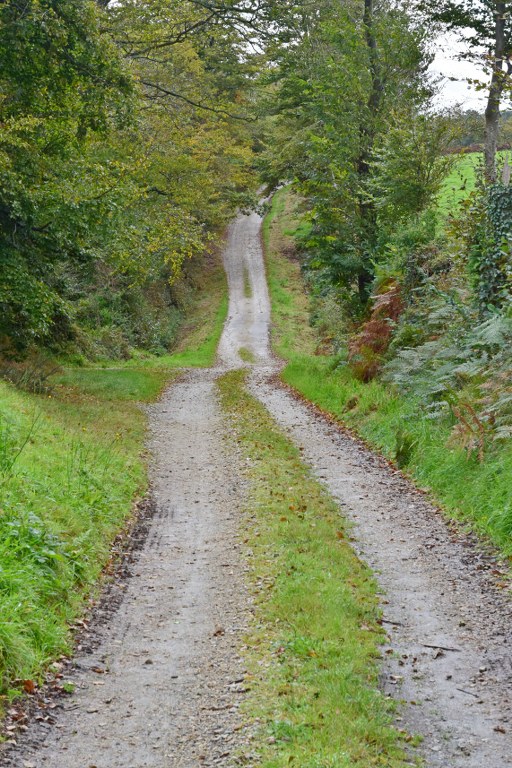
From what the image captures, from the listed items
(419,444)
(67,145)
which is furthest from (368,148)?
(419,444)

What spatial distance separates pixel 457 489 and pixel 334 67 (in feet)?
48.5

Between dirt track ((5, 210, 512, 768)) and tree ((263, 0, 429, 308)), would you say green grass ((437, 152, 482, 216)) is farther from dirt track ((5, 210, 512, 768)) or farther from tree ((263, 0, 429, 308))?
dirt track ((5, 210, 512, 768))

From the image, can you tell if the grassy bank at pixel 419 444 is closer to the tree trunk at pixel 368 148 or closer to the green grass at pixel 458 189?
the tree trunk at pixel 368 148

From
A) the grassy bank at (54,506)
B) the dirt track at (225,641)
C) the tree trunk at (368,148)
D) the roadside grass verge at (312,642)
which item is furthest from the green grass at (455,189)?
the grassy bank at (54,506)

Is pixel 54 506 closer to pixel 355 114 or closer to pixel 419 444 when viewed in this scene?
pixel 419 444

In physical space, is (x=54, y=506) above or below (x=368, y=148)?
below

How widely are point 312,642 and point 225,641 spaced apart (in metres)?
0.80

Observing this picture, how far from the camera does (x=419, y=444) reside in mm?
11617

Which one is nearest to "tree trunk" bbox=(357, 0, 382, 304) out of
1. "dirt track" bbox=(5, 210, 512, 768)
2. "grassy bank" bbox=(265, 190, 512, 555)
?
"grassy bank" bbox=(265, 190, 512, 555)

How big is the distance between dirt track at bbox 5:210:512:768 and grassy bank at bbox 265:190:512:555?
373 millimetres

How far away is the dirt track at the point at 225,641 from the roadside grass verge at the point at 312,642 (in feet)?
0.62

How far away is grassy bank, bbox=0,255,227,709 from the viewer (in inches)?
231

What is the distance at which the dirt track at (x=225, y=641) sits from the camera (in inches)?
190

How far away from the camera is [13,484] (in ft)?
26.2
